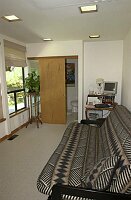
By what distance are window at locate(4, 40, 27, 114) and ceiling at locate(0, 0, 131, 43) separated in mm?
555

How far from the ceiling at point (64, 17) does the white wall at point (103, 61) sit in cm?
93

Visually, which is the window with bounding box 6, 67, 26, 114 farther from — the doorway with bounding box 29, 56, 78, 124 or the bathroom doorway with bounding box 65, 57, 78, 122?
the bathroom doorway with bounding box 65, 57, 78, 122

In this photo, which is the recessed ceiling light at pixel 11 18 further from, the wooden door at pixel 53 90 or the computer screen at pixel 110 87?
the computer screen at pixel 110 87

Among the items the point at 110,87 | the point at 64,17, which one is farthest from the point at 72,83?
the point at 64,17

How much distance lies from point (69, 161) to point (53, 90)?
3.07m

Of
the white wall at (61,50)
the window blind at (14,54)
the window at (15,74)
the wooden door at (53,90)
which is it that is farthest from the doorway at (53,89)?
the window at (15,74)

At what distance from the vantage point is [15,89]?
4.36 m

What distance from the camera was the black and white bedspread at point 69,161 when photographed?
1.49 metres

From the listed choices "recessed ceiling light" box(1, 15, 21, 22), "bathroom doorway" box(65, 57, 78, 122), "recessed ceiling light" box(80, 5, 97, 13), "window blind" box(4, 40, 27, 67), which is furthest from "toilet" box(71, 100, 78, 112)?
"recessed ceiling light" box(80, 5, 97, 13)

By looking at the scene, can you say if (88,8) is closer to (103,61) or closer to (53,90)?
(103,61)

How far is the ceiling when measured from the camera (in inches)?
79.0

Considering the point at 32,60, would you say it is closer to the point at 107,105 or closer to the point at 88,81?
the point at 88,81

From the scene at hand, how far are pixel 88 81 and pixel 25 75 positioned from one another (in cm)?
186

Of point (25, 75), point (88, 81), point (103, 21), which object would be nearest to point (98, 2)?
point (103, 21)
